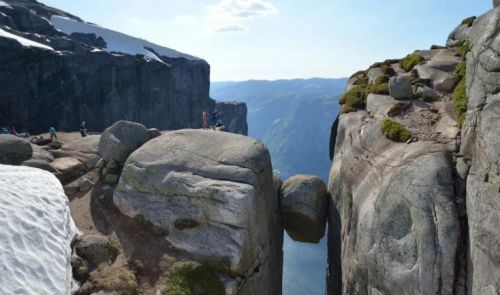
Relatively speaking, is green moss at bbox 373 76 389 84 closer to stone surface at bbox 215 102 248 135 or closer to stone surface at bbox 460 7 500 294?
stone surface at bbox 460 7 500 294

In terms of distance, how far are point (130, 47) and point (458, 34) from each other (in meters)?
175

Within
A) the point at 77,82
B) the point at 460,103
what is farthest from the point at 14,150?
the point at 77,82

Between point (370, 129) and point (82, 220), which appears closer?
point (370, 129)

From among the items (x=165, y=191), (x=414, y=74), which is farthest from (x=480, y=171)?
(x=165, y=191)

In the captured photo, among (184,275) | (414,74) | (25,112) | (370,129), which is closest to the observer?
(184,275)

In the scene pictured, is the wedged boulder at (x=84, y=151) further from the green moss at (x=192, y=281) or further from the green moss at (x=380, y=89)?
the green moss at (x=380, y=89)

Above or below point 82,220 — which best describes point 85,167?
above

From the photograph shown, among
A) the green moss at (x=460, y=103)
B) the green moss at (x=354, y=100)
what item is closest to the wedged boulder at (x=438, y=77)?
the green moss at (x=460, y=103)

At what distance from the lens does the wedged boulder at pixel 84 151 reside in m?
32.3

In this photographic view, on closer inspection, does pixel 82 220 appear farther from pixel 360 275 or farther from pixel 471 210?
pixel 471 210

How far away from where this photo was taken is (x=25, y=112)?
330 feet

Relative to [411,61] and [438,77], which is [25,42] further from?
[438,77]

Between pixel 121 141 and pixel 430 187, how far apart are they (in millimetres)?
22801

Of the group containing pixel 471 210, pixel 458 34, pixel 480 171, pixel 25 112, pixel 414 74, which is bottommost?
pixel 25 112
